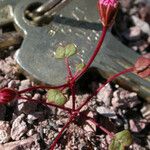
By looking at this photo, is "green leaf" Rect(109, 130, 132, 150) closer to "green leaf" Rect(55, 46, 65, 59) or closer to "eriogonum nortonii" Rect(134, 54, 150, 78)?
"eriogonum nortonii" Rect(134, 54, 150, 78)

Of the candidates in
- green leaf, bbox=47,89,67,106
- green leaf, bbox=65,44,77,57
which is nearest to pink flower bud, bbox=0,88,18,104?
green leaf, bbox=47,89,67,106

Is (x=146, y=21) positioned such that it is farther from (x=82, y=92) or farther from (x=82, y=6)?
(x=82, y=92)

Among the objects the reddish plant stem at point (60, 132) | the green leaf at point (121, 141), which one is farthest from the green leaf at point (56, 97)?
the green leaf at point (121, 141)

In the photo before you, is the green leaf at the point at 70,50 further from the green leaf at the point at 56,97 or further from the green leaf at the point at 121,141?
the green leaf at the point at 121,141

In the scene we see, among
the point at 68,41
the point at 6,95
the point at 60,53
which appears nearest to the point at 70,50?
the point at 60,53

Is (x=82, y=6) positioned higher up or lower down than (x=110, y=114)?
higher up

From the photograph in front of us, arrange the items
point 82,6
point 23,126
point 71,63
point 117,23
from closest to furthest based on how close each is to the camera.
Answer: point 23,126, point 71,63, point 82,6, point 117,23

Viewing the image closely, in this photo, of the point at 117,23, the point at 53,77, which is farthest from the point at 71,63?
the point at 117,23
